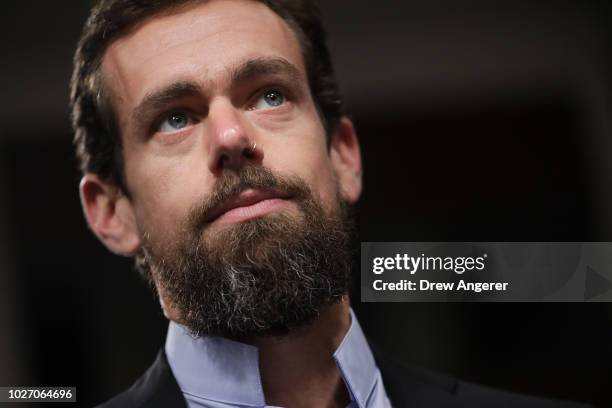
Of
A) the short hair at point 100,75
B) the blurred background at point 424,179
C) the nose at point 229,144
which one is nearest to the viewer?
the nose at point 229,144

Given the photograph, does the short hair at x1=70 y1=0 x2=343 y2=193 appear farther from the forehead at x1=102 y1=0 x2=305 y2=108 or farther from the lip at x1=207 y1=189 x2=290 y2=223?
the lip at x1=207 y1=189 x2=290 y2=223

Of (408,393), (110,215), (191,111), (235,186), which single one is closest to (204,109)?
(191,111)

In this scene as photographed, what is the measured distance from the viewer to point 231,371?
36.3 inches

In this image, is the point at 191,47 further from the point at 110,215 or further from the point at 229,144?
the point at 110,215

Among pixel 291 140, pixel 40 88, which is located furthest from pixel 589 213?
pixel 40 88

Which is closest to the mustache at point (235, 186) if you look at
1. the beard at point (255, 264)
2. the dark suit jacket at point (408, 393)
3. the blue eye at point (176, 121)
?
the beard at point (255, 264)

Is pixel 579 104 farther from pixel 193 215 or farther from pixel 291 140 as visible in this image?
pixel 193 215

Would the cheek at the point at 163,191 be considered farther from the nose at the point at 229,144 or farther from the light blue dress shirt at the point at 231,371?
the light blue dress shirt at the point at 231,371

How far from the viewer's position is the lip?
87cm

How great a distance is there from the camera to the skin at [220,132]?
35.6 inches

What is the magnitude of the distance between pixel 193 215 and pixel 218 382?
0.22m

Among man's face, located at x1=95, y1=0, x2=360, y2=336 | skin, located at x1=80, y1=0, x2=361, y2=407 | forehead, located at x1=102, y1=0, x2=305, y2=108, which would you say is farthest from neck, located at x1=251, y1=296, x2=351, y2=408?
forehead, located at x1=102, y1=0, x2=305, y2=108

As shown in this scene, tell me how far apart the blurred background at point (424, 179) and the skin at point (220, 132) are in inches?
6.1

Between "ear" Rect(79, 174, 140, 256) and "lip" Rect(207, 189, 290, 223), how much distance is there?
195 millimetres
